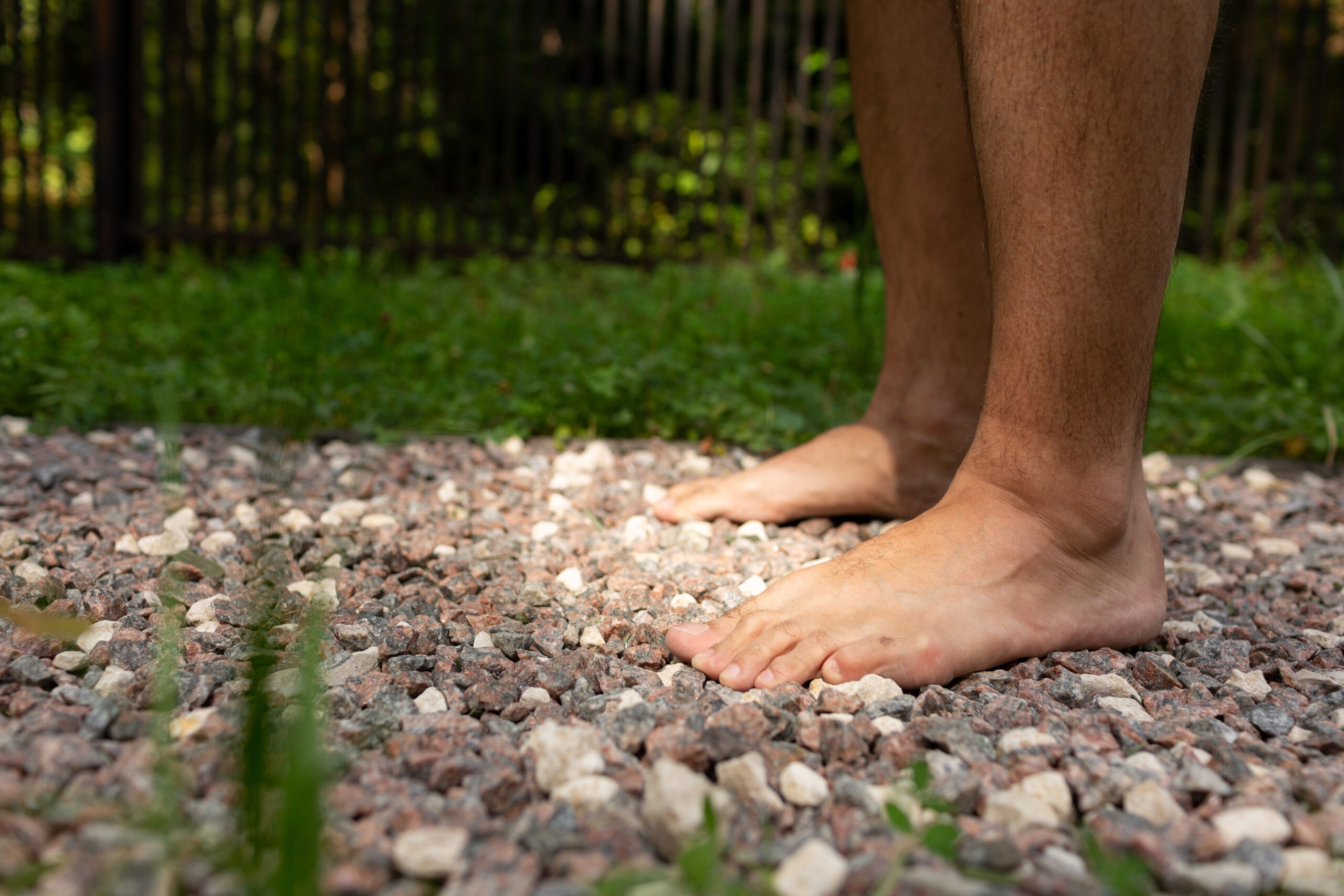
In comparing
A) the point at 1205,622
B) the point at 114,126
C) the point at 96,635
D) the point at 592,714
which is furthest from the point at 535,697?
the point at 114,126

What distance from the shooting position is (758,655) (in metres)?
1.02

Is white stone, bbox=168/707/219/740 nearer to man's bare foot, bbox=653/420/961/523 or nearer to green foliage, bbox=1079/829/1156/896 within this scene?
green foliage, bbox=1079/829/1156/896

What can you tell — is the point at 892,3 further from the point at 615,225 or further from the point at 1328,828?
the point at 615,225

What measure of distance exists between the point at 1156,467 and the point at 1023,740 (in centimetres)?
141

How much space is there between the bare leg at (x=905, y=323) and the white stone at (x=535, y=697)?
0.68 meters

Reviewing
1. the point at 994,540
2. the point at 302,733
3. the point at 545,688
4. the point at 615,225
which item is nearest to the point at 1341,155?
the point at 615,225

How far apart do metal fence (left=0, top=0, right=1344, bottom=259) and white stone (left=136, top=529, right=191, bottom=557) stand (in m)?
3.12

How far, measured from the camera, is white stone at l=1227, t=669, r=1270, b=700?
102 centimetres

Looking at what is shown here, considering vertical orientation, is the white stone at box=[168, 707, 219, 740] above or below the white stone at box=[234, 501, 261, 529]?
above

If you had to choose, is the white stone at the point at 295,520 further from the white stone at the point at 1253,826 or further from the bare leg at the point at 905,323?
the white stone at the point at 1253,826

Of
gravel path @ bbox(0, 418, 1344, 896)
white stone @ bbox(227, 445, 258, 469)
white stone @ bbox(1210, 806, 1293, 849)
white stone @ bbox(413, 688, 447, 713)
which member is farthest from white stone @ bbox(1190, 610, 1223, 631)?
white stone @ bbox(227, 445, 258, 469)

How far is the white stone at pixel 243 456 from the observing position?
183 cm

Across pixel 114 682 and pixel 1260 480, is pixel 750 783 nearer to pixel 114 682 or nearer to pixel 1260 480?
pixel 114 682

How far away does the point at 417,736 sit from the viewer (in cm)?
84
